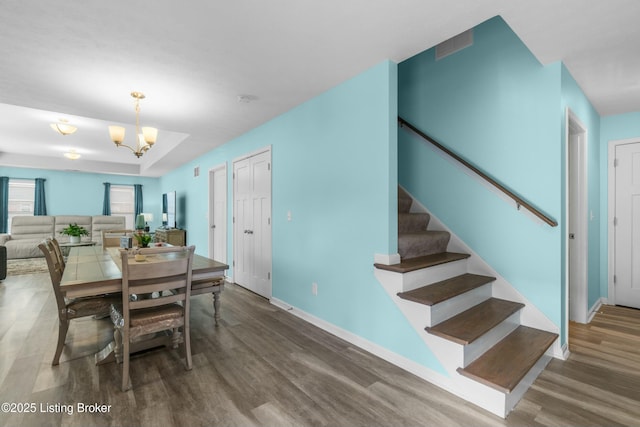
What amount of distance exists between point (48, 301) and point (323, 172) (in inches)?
157

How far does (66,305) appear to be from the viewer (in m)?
2.29

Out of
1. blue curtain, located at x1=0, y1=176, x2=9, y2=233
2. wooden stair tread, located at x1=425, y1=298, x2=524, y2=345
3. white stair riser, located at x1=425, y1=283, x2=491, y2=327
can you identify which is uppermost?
blue curtain, located at x1=0, y1=176, x2=9, y2=233

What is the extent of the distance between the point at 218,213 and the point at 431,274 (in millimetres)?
4094

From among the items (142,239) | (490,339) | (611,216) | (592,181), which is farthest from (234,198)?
(611,216)

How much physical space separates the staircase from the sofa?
310 inches

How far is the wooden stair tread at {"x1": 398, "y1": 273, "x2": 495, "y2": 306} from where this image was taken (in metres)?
2.07

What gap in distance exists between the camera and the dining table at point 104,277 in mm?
1976

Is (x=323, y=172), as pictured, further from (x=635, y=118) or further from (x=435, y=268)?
(x=635, y=118)

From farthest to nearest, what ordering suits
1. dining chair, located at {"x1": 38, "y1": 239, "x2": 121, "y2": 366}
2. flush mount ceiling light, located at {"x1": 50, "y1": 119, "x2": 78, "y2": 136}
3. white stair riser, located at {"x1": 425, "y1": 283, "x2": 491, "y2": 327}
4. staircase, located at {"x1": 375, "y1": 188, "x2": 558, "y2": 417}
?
flush mount ceiling light, located at {"x1": 50, "y1": 119, "x2": 78, "y2": 136}, dining chair, located at {"x1": 38, "y1": 239, "x2": 121, "y2": 366}, white stair riser, located at {"x1": 425, "y1": 283, "x2": 491, "y2": 327}, staircase, located at {"x1": 375, "y1": 188, "x2": 558, "y2": 417}

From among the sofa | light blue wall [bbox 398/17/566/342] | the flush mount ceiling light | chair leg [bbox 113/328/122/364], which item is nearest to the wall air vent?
light blue wall [bbox 398/17/566/342]

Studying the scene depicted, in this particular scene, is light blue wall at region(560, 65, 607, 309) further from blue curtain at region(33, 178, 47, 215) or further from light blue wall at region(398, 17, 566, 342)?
blue curtain at region(33, 178, 47, 215)

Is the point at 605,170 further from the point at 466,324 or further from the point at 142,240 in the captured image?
the point at 142,240

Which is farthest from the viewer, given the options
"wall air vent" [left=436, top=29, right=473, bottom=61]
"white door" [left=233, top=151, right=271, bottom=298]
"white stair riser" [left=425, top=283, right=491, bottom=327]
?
"white door" [left=233, top=151, right=271, bottom=298]

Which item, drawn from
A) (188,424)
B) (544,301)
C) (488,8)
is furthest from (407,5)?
(188,424)
